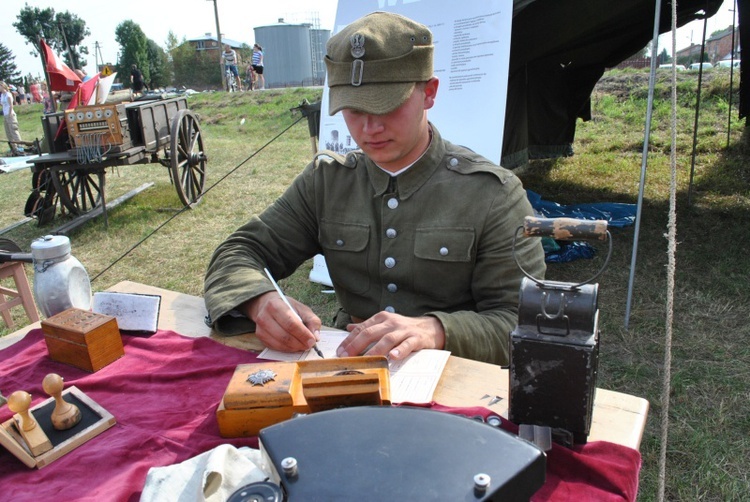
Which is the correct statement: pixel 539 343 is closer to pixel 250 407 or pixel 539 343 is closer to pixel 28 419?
pixel 250 407

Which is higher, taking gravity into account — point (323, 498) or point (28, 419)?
point (323, 498)

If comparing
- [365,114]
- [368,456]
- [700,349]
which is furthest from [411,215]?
[700,349]

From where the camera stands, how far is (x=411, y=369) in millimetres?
1188

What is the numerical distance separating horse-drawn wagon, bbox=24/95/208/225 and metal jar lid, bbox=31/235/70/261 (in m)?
4.20

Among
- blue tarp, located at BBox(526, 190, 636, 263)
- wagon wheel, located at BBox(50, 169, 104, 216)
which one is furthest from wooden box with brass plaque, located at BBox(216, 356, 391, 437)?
wagon wheel, located at BBox(50, 169, 104, 216)

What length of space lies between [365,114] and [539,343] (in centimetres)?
83

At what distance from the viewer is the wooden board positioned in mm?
966

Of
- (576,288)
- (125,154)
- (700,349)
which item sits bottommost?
(700,349)

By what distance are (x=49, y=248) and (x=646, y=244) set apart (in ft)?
13.5

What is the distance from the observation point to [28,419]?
100 cm

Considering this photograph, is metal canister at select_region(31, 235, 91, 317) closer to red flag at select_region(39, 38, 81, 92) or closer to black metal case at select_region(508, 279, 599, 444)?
black metal case at select_region(508, 279, 599, 444)

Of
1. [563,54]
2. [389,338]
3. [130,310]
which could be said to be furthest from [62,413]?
[563,54]

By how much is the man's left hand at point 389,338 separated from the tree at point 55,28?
161 ft

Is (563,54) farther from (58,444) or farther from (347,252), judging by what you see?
(58,444)
